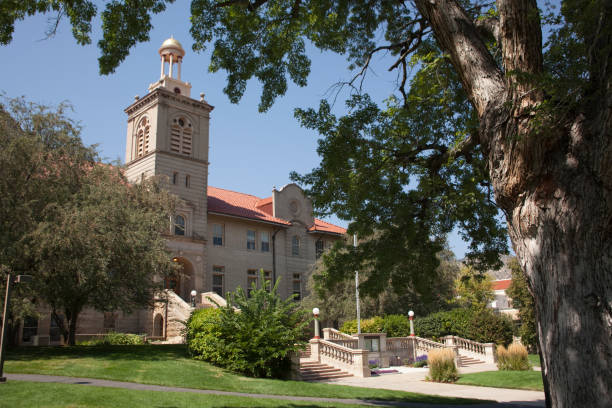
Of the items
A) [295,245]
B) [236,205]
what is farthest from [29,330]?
[295,245]

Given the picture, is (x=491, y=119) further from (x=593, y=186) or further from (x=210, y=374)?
(x=210, y=374)

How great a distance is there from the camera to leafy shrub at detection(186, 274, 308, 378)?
701 inches

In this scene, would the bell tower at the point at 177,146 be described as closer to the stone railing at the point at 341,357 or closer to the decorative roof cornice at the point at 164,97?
the decorative roof cornice at the point at 164,97

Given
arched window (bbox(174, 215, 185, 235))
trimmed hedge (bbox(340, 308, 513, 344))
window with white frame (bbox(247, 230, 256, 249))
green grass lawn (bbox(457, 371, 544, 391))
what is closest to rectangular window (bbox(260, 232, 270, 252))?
window with white frame (bbox(247, 230, 256, 249))

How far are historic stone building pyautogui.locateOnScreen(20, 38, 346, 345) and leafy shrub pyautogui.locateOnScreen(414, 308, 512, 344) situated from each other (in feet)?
41.3

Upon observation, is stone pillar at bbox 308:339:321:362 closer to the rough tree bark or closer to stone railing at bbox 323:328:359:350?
stone railing at bbox 323:328:359:350

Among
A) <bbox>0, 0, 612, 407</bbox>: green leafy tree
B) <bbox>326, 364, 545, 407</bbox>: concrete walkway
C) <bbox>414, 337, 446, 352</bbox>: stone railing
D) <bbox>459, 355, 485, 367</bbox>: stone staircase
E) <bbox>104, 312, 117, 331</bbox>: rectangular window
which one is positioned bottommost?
<bbox>326, 364, 545, 407</bbox>: concrete walkway

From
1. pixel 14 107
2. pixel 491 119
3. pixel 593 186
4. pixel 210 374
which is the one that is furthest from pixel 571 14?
pixel 14 107

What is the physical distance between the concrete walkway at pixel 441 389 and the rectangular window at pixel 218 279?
1799 cm

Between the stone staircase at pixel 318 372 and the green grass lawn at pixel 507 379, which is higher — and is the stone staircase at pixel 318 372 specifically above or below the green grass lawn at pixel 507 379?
above

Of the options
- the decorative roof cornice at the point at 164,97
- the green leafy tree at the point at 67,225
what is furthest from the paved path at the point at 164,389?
the decorative roof cornice at the point at 164,97

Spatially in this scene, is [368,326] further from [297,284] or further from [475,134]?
[475,134]

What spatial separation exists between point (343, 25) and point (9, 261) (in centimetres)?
1473

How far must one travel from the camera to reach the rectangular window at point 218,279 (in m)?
38.6
